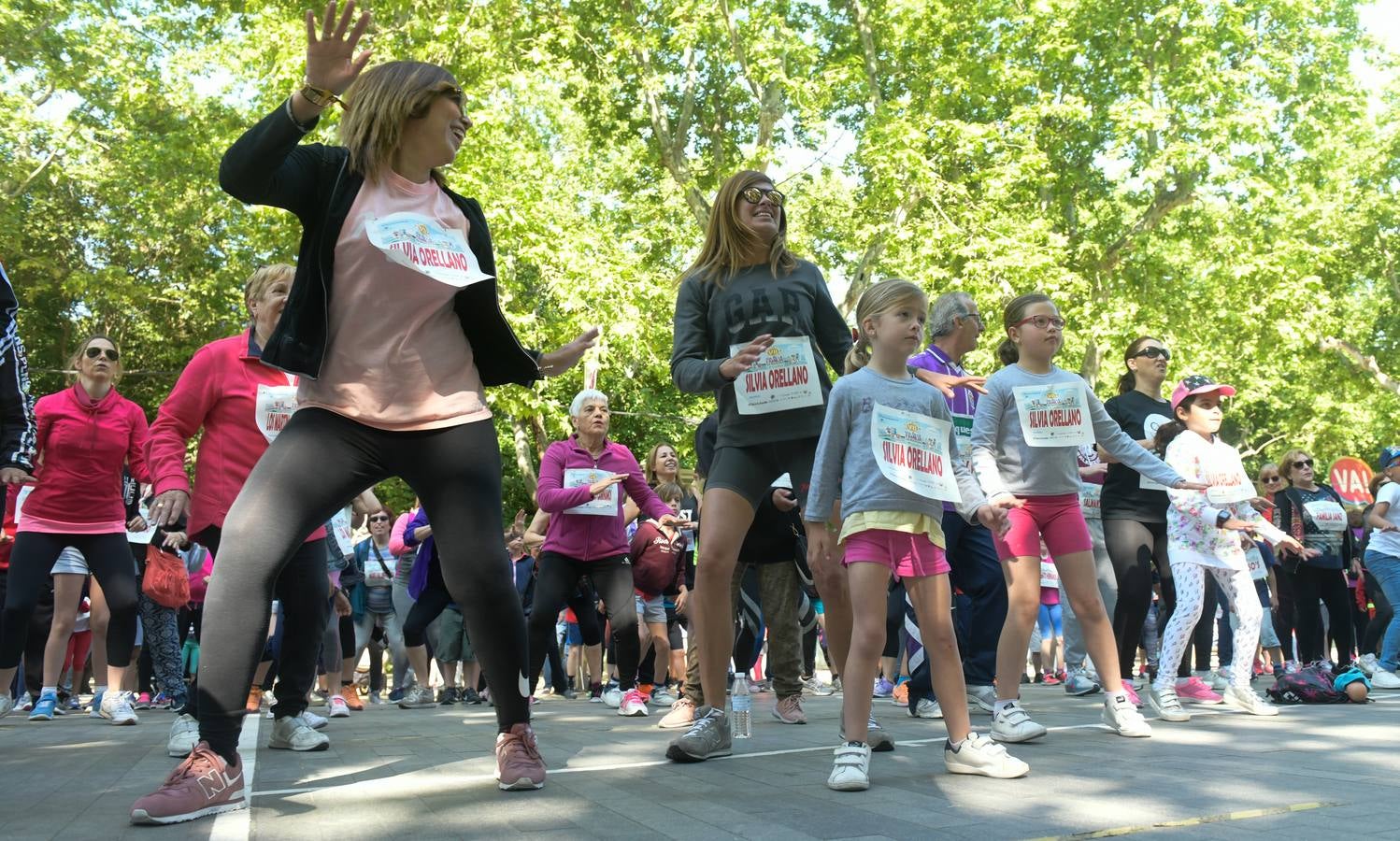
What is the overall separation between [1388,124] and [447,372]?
30.7 m

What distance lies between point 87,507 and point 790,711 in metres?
4.39

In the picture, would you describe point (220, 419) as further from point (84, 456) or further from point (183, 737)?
point (84, 456)

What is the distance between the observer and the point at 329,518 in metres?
3.95

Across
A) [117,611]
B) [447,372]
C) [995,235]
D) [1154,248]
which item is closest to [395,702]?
[117,611]

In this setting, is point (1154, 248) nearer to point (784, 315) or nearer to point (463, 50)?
point (463, 50)

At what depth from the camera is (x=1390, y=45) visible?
94.1 feet

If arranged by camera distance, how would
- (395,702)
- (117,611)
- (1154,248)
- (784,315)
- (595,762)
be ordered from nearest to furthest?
(595,762) → (784,315) → (117,611) → (395,702) → (1154,248)

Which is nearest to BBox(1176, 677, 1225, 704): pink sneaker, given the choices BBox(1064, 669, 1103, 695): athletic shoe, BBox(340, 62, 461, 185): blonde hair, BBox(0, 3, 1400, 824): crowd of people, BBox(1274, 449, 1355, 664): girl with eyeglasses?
BBox(0, 3, 1400, 824): crowd of people

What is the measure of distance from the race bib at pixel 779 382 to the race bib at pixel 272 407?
6.55 ft

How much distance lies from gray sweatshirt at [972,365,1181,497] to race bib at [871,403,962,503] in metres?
1.09

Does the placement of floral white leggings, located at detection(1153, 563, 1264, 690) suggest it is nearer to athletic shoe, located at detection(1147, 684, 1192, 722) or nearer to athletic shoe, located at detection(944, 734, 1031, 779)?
athletic shoe, located at detection(1147, 684, 1192, 722)

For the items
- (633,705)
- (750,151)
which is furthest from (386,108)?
(750,151)

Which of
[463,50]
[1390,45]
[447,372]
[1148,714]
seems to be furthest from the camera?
[1390,45]

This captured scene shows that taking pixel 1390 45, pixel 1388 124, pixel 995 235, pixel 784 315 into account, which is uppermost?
pixel 1390 45
